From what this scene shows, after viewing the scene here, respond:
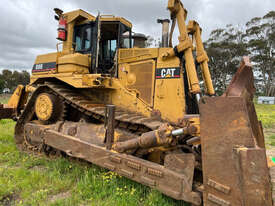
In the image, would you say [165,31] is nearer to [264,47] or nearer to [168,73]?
[168,73]

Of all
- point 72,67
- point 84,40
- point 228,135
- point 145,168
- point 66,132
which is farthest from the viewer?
point 84,40

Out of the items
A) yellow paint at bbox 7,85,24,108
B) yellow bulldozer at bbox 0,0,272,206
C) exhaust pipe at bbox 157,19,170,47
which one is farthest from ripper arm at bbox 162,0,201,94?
yellow paint at bbox 7,85,24,108

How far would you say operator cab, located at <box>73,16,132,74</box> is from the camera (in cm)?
478

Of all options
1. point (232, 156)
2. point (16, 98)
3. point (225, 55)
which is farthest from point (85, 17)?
point (225, 55)

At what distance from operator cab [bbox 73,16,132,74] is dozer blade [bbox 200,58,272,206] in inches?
116

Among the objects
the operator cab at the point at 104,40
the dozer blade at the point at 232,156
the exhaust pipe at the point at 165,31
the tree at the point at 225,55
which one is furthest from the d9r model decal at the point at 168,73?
the tree at the point at 225,55

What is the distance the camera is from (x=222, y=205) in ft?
6.84

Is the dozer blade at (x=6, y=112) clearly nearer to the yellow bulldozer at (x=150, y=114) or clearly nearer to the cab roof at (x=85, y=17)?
the yellow bulldozer at (x=150, y=114)

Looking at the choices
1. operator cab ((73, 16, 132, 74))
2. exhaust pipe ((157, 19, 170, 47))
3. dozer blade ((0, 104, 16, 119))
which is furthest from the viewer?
dozer blade ((0, 104, 16, 119))

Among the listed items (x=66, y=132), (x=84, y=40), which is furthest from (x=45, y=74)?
(x=66, y=132)

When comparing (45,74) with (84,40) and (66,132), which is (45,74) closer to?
(84,40)

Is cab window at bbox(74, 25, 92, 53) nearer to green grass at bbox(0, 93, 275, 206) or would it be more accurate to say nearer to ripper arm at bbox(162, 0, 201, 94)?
ripper arm at bbox(162, 0, 201, 94)

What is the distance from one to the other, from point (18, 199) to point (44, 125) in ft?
6.03

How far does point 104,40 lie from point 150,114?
2.58m
